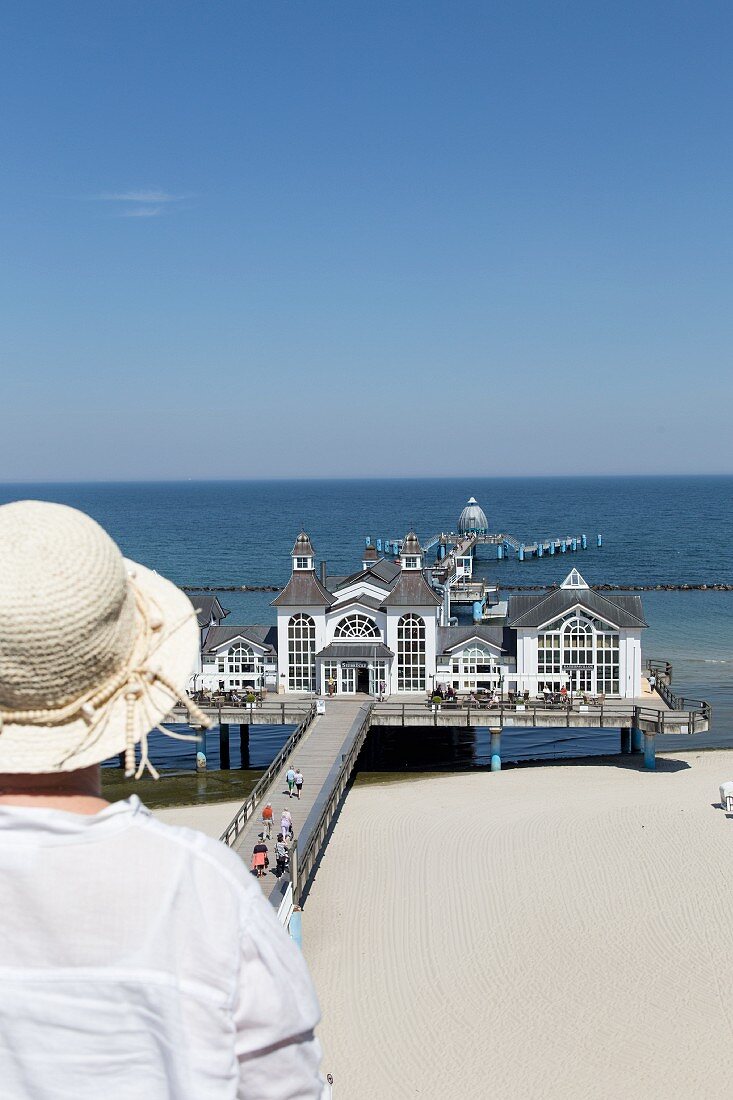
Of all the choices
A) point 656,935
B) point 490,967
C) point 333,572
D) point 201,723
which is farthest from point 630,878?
point 333,572

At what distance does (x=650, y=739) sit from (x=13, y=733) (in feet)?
105

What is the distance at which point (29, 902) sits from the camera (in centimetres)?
182

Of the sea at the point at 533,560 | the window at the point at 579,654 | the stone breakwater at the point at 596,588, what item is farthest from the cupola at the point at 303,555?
the stone breakwater at the point at 596,588

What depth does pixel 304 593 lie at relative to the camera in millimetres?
35031

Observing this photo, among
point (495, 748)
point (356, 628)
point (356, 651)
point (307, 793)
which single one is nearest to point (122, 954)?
point (307, 793)

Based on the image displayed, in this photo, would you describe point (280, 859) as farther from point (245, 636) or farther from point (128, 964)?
point (128, 964)

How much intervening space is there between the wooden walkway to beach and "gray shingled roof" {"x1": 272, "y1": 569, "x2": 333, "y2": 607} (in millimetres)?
3448

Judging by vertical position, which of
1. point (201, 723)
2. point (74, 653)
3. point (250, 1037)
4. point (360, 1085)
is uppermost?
point (74, 653)

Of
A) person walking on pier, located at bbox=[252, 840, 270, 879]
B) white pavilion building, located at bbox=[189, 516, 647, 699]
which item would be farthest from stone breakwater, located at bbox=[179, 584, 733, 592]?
person walking on pier, located at bbox=[252, 840, 270, 879]

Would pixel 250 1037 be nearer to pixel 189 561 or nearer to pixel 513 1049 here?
pixel 513 1049

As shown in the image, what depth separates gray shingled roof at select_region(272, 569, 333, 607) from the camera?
34.9 meters

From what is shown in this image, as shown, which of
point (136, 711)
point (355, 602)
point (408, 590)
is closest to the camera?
point (136, 711)

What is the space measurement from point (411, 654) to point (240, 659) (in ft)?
20.7

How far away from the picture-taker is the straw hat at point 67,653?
6.52ft
